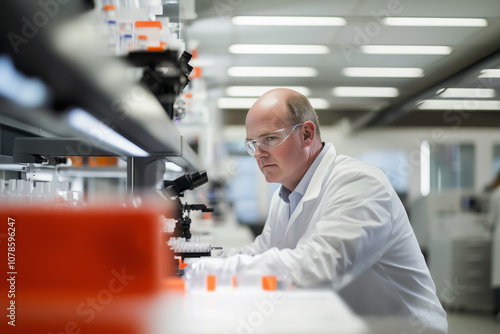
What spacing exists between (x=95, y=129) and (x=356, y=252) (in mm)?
877

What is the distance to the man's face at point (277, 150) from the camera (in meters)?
1.80

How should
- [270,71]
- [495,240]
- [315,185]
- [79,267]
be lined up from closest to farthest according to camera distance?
[79,267]
[315,185]
[495,240]
[270,71]

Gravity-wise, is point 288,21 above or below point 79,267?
above

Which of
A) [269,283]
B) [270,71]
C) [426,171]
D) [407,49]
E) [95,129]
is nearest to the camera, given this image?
[95,129]

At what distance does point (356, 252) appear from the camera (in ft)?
4.34

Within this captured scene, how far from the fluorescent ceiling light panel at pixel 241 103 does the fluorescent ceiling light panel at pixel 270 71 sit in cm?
168

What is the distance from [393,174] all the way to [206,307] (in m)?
8.64

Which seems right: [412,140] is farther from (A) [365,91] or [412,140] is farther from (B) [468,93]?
(A) [365,91]

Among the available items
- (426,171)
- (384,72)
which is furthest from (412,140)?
(384,72)

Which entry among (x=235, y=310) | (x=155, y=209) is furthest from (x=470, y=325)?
(x=155, y=209)

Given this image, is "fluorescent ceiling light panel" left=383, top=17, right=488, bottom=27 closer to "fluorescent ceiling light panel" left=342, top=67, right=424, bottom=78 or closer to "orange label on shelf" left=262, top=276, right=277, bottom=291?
"fluorescent ceiling light panel" left=342, top=67, right=424, bottom=78

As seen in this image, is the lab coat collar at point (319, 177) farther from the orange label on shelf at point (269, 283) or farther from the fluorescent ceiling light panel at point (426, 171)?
the fluorescent ceiling light panel at point (426, 171)

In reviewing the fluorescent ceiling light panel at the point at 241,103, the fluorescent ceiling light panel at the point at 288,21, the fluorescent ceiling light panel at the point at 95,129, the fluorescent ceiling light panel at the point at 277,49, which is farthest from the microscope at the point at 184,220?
the fluorescent ceiling light panel at the point at 241,103

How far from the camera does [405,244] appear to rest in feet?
5.16
